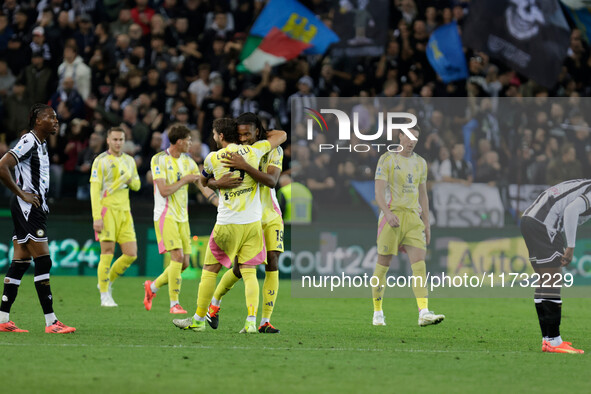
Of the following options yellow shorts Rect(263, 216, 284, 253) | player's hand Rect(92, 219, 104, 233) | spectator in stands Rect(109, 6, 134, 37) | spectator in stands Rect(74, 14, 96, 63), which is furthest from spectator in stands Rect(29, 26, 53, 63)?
yellow shorts Rect(263, 216, 284, 253)

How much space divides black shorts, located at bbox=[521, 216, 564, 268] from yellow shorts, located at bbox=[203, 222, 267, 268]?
2744mm

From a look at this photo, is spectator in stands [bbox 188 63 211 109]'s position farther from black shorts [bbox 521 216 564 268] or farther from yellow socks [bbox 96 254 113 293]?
black shorts [bbox 521 216 564 268]

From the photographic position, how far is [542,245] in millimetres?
8891

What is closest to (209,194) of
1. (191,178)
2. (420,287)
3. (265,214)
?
(191,178)

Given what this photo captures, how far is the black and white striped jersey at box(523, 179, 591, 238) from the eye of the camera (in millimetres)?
8766

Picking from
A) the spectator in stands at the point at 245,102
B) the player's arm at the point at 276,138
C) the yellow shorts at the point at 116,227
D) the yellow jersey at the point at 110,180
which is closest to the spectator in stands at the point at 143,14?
the spectator in stands at the point at 245,102

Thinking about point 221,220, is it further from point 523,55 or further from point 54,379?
point 523,55

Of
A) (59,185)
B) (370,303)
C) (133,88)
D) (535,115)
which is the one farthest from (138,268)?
(535,115)

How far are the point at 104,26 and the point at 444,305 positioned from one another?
10663 mm

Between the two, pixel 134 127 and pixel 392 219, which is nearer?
pixel 392 219

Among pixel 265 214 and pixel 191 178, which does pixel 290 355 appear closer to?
pixel 265 214

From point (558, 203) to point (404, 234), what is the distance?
339cm

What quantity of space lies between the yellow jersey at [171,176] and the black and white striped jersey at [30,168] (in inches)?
123

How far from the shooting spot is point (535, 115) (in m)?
19.2
